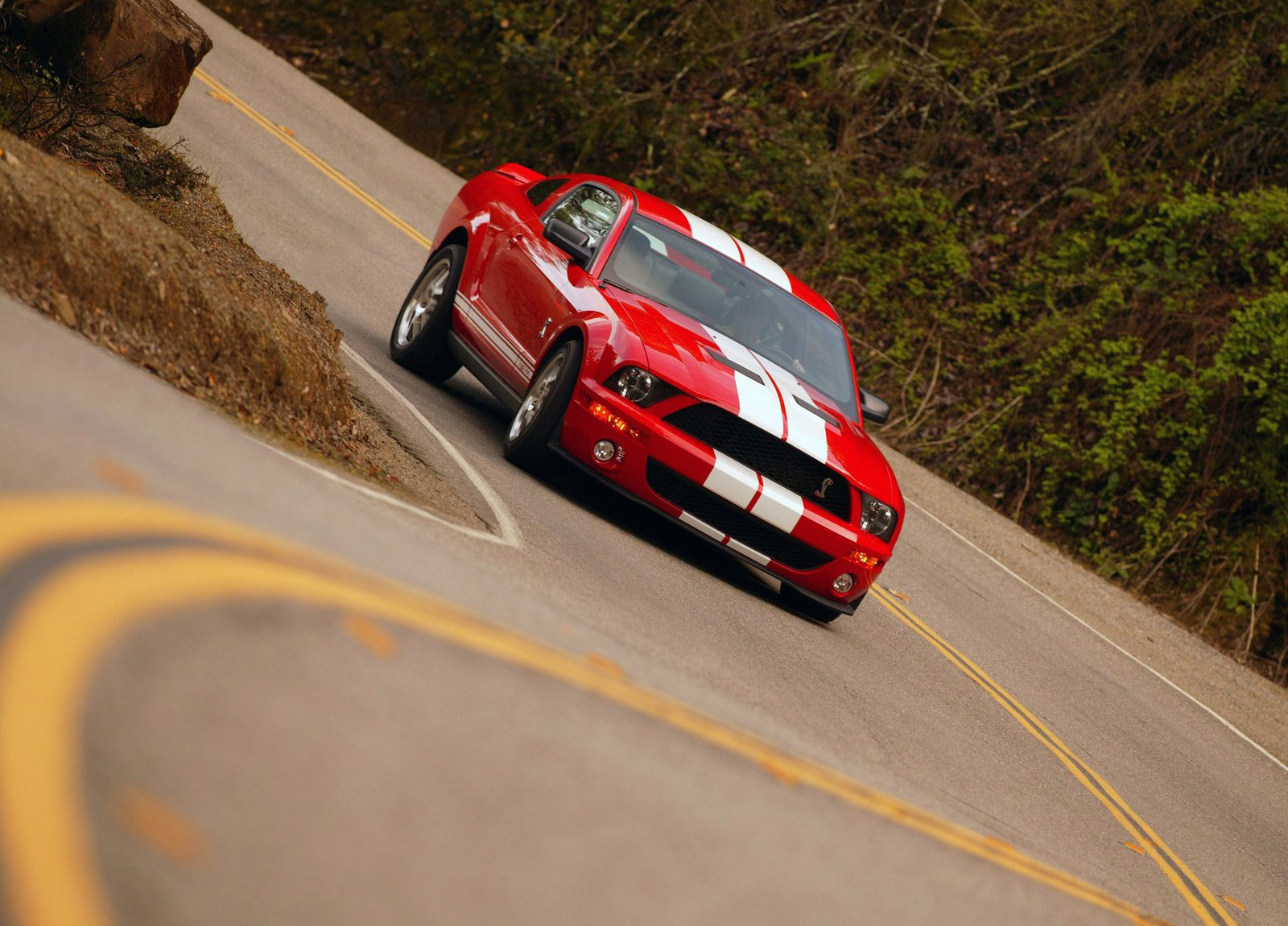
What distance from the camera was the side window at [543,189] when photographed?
35.8 ft

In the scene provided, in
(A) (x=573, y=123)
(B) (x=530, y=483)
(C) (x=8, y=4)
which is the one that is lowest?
(B) (x=530, y=483)

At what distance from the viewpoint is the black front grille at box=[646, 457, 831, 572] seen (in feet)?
28.0

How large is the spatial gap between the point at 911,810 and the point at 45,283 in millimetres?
4200

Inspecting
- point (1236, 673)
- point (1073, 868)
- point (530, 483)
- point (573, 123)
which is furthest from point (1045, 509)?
point (1073, 868)

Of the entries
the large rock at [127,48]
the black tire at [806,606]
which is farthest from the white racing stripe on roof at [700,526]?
the large rock at [127,48]

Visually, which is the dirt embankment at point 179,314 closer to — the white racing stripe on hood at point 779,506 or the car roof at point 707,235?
the white racing stripe on hood at point 779,506

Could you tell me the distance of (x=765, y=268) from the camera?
1077 cm

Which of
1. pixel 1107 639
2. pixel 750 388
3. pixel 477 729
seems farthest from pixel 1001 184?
pixel 477 729

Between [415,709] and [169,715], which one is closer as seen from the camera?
[169,715]

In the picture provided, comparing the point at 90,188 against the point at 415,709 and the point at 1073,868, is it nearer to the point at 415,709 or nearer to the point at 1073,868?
the point at 415,709

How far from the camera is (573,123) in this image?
23.2 m

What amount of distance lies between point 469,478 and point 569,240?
75.1 inches

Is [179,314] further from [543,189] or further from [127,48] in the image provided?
[543,189]

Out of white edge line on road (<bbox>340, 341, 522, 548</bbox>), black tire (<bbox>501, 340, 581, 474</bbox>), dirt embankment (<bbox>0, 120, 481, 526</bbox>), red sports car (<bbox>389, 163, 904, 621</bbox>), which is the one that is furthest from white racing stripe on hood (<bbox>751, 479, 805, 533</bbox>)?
dirt embankment (<bbox>0, 120, 481, 526</bbox>)
